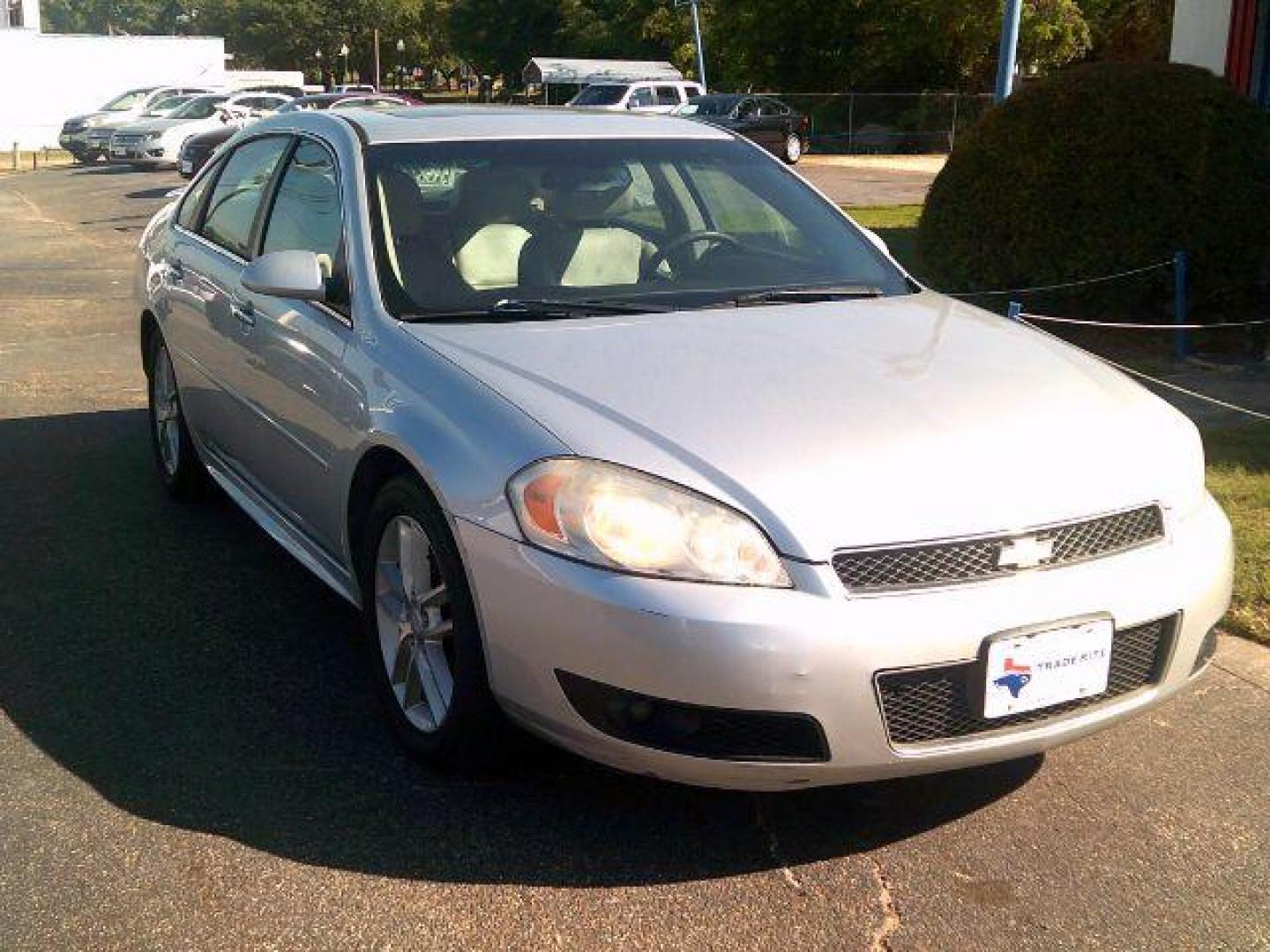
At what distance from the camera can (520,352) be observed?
3.70 meters

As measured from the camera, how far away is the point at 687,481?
3.09 metres

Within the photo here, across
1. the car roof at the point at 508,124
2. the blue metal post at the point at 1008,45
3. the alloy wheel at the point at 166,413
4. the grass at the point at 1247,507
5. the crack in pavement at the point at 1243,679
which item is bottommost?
the crack in pavement at the point at 1243,679

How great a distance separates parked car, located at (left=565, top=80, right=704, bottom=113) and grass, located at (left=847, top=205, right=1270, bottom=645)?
29.2 meters

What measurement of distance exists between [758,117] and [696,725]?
110ft

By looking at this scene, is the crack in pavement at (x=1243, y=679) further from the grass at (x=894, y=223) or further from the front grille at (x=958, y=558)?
the grass at (x=894, y=223)

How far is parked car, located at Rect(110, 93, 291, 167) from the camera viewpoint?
30.2 meters

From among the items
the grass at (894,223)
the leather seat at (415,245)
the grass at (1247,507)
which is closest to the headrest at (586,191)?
the leather seat at (415,245)

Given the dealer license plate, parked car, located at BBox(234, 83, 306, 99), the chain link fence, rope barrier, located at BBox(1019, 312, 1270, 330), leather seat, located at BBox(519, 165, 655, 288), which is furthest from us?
the chain link fence

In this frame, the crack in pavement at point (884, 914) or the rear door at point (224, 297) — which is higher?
the rear door at point (224, 297)

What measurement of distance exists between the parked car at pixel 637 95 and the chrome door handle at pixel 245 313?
101 ft

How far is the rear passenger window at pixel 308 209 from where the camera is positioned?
4.47m

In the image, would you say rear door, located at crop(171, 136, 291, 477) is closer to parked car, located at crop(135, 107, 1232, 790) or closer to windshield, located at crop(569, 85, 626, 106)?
parked car, located at crop(135, 107, 1232, 790)

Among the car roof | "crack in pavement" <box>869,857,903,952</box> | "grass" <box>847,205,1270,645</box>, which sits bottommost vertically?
"crack in pavement" <box>869,857,903,952</box>

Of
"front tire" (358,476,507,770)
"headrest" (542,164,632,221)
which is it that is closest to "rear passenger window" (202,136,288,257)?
"headrest" (542,164,632,221)
